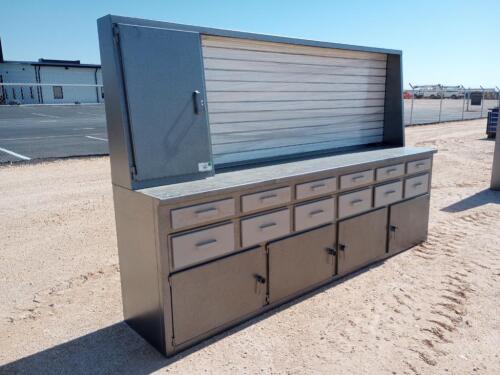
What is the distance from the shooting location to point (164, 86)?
2.69 metres

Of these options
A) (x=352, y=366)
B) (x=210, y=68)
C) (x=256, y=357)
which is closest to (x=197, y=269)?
(x=256, y=357)

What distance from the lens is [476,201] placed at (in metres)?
6.31

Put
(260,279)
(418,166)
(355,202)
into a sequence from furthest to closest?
(418,166)
(355,202)
(260,279)

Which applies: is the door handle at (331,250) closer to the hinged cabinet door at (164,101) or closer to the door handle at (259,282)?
the door handle at (259,282)

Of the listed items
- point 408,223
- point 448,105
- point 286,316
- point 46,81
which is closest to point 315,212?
point 286,316

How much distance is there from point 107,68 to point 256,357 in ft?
6.75

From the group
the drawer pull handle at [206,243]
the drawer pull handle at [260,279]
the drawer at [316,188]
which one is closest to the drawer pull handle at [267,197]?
the drawer at [316,188]

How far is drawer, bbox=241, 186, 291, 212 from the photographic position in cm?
280

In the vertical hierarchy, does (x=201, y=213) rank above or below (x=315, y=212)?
above

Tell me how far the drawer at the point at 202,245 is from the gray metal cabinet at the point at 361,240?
127cm

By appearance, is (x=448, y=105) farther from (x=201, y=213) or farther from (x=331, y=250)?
(x=201, y=213)

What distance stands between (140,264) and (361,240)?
2.10 meters

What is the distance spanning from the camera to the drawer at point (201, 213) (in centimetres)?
246

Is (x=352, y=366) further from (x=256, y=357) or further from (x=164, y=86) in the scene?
(x=164, y=86)
